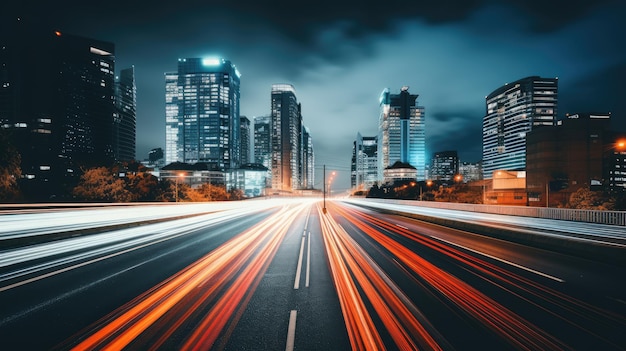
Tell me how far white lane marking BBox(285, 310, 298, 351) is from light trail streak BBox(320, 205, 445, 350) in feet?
3.56

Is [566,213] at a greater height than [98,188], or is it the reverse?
[98,188]

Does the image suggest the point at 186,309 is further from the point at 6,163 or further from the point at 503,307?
the point at 6,163

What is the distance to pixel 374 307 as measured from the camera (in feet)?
20.1

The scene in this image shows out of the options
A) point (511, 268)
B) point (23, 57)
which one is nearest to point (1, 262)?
point (511, 268)

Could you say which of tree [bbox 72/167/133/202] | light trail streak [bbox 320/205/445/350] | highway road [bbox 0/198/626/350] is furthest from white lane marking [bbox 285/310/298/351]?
tree [bbox 72/167/133/202]

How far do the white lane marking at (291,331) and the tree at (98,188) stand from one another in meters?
50.2

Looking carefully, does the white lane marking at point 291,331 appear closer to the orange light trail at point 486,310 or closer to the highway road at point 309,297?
the highway road at point 309,297

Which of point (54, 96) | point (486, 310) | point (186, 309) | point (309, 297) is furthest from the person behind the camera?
point (54, 96)

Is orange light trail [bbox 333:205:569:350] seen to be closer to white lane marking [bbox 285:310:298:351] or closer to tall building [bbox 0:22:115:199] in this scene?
white lane marking [bbox 285:310:298:351]

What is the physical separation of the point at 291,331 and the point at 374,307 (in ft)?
6.90

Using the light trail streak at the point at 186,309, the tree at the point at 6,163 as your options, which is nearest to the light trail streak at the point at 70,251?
the light trail streak at the point at 186,309

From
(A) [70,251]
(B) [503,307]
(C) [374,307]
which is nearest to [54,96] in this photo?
(A) [70,251]

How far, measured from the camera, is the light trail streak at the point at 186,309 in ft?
16.2

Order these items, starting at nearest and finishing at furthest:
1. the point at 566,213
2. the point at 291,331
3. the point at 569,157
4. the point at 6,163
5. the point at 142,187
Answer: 1. the point at 291,331
2. the point at 566,213
3. the point at 6,163
4. the point at 142,187
5. the point at 569,157
